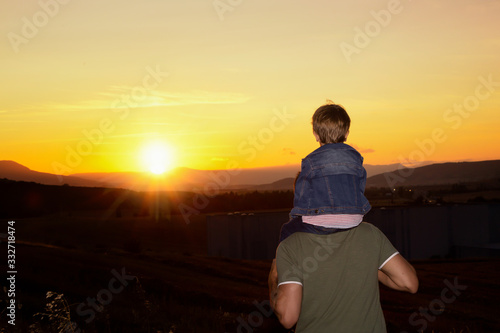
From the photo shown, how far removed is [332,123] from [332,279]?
80 centimetres

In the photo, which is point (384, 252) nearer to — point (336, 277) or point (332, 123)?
point (336, 277)

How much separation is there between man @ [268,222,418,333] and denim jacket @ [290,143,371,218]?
Result: 0.42 feet

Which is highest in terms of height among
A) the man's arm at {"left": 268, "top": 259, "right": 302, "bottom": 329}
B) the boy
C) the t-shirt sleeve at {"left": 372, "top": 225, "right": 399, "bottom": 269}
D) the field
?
the boy

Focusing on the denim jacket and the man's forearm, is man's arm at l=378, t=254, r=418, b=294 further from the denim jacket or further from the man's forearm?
the man's forearm

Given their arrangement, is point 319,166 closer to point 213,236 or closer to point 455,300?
point 455,300

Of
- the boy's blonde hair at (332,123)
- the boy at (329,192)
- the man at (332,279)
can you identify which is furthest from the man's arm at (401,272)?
the boy's blonde hair at (332,123)

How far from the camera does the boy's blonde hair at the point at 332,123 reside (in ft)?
9.28

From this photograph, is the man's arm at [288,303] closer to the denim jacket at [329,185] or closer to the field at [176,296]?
the denim jacket at [329,185]

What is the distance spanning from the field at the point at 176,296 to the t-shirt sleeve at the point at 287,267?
4436 millimetres

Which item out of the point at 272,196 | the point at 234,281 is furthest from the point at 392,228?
the point at 272,196

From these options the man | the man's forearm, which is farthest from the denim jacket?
the man's forearm

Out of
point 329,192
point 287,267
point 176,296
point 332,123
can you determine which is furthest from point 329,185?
point 176,296

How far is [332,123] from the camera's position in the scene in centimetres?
283

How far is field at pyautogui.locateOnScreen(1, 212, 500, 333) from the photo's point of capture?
9.36 m
